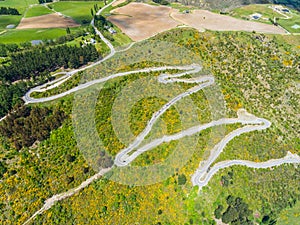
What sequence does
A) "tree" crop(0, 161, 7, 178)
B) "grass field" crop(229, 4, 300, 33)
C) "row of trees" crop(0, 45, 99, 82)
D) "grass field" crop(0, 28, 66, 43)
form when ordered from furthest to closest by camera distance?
"grass field" crop(229, 4, 300, 33)
"grass field" crop(0, 28, 66, 43)
"row of trees" crop(0, 45, 99, 82)
"tree" crop(0, 161, 7, 178)

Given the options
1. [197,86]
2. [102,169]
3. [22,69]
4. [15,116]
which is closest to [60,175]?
[102,169]

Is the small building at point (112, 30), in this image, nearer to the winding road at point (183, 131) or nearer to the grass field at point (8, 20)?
the winding road at point (183, 131)

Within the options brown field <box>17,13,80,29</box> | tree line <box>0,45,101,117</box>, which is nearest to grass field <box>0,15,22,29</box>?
brown field <box>17,13,80,29</box>

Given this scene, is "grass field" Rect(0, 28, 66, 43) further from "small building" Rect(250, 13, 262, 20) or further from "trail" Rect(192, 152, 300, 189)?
"small building" Rect(250, 13, 262, 20)

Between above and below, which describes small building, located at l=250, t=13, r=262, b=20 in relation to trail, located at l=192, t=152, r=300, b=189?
above

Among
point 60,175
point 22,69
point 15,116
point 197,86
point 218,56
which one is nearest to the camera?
point 60,175

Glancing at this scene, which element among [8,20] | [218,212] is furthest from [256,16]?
[8,20]

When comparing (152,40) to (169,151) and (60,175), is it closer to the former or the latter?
(169,151)

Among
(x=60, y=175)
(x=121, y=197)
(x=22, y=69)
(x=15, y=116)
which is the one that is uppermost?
Answer: (x=22, y=69)
